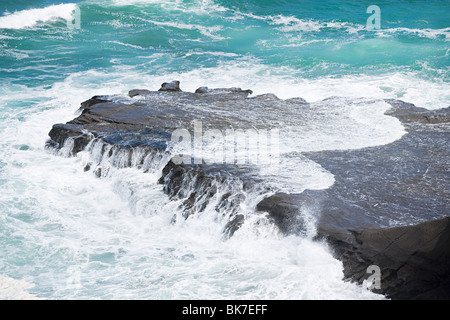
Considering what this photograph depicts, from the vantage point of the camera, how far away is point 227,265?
6.69 m

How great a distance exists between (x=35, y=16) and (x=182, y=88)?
403 inches

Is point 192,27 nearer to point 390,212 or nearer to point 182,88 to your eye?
point 182,88

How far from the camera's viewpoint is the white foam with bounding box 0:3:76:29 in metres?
20.6

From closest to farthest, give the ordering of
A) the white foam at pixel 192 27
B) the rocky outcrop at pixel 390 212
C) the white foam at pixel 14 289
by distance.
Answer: the rocky outcrop at pixel 390 212 < the white foam at pixel 14 289 < the white foam at pixel 192 27

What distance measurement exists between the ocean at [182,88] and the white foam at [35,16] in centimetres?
7

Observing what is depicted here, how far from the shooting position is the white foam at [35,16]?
20.6 metres

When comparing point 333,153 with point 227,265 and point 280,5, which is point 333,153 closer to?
point 227,265

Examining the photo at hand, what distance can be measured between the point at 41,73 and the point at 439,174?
481 inches

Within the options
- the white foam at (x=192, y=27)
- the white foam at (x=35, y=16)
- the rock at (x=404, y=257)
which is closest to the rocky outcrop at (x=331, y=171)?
the rock at (x=404, y=257)

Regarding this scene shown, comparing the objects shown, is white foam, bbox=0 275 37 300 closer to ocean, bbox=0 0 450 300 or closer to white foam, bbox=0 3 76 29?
ocean, bbox=0 0 450 300

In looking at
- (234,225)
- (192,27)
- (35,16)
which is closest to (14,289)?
(234,225)

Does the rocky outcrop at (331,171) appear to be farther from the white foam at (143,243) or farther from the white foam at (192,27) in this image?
the white foam at (192,27)

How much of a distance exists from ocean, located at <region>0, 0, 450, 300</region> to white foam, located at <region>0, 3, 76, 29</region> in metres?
0.07

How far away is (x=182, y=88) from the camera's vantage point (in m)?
14.5
